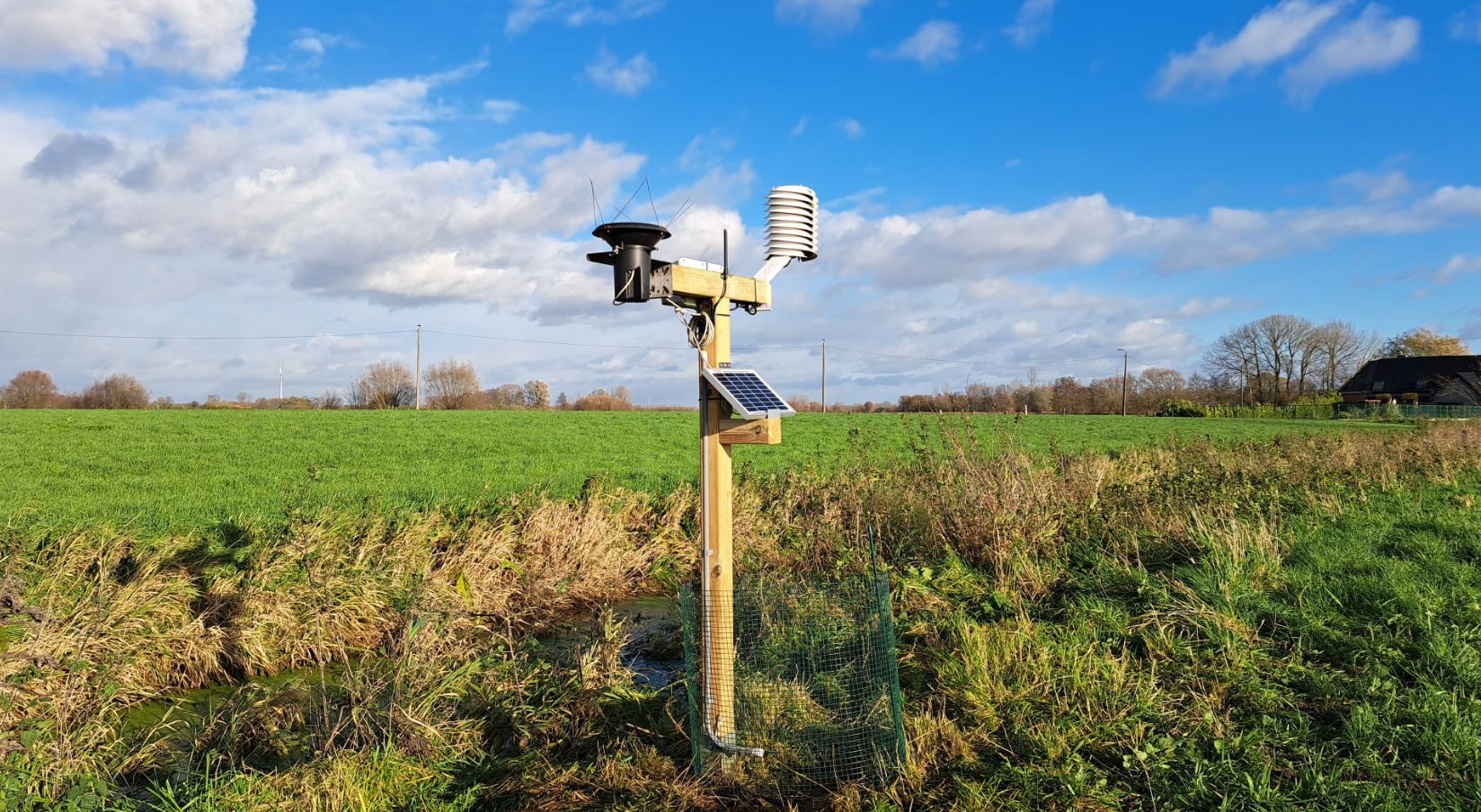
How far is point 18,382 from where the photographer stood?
5162cm

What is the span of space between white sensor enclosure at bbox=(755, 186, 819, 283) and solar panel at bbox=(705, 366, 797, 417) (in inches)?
31.3

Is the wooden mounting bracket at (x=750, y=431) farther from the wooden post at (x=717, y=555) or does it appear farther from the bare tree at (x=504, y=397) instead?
the bare tree at (x=504, y=397)

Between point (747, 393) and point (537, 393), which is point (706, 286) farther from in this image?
point (537, 393)

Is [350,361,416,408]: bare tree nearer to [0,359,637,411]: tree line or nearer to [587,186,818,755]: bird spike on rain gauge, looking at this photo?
[0,359,637,411]: tree line

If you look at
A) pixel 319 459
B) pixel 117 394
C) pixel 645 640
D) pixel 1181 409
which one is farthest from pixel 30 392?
pixel 1181 409

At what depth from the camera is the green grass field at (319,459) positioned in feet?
30.3

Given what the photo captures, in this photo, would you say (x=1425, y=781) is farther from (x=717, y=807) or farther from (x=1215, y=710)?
(x=717, y=807)

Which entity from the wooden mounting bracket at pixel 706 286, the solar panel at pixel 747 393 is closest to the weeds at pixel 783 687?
the solar panel at pixel 747 393

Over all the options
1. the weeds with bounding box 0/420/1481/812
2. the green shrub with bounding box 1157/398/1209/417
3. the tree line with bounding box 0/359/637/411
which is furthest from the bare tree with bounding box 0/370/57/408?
the green shrub with bounding box 1157/398/1209/417

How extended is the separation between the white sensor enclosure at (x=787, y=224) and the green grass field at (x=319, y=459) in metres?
4.43

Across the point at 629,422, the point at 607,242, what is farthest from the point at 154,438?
the point at 607,242

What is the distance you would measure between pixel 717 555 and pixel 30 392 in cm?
6112

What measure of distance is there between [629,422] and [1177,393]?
1968 inches

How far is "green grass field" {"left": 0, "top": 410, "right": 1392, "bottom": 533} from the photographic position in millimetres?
9250
